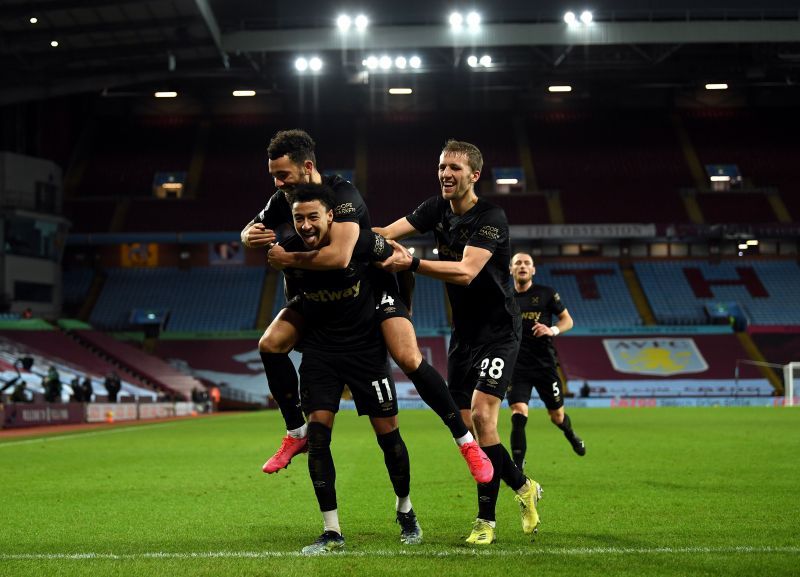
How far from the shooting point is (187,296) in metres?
54.6

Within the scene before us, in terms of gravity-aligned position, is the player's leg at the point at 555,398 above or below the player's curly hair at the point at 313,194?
below

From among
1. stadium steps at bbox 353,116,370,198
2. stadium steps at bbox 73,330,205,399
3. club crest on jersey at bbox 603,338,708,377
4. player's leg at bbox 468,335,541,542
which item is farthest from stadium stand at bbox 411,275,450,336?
player's leg at bbox 468,335,541,542

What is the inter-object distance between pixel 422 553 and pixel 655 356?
146 feet

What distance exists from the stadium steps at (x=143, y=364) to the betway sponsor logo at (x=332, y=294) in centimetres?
3754

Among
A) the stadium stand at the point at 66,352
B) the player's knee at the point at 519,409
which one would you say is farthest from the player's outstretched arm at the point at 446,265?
the stadium stand at the point at 66,352

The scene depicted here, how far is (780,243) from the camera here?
58.1 meters

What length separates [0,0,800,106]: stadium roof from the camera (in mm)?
38938

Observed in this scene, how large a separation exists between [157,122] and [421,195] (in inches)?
700

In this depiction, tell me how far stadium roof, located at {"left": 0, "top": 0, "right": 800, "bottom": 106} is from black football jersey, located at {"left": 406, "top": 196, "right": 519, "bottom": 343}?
3085 cm

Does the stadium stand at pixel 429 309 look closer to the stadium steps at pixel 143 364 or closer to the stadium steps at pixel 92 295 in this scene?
the stadium steps at pixel 143 364

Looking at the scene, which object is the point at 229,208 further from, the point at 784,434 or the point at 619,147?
the point at 784,434

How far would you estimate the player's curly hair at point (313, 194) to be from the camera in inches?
263

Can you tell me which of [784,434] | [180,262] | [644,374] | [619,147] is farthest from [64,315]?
[784,434]

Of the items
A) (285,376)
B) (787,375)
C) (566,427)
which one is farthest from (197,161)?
(285,376)
